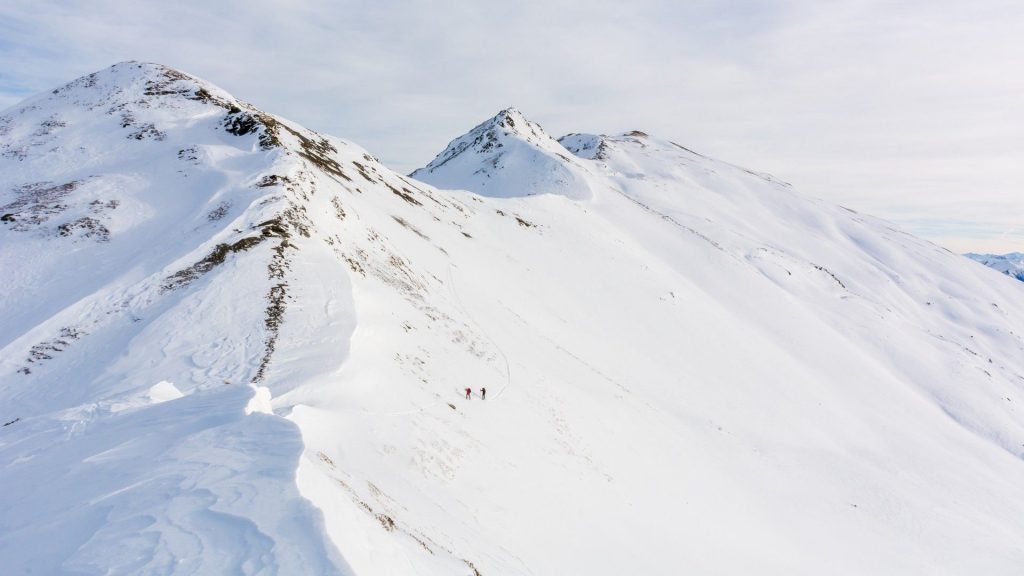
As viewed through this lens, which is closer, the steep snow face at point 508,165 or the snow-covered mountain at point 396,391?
the snow-covered mountain at point 396,391

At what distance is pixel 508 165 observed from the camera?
9506 centimetres

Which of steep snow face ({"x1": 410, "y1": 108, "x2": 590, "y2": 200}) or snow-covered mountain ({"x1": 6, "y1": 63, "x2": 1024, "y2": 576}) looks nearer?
snow-covered mountain ({"x1": 6, "y1": 63, "x2": 1024, "y2": 576})

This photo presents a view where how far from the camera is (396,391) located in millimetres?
19297

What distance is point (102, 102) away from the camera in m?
46.2

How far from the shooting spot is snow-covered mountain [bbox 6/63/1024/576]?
7820 mm

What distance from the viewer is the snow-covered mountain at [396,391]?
308 inches

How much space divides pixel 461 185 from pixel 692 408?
226 ft

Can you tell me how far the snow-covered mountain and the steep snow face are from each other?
20184 millimetres

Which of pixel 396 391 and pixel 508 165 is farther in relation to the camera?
pixel 508 165

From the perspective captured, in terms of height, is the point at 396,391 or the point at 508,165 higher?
the point at 508,165

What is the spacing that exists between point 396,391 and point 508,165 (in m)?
80.1

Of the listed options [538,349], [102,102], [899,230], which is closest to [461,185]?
[102,102]

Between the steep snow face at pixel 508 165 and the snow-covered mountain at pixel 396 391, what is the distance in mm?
20184

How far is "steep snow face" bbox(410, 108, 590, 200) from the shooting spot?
87.8 metres
